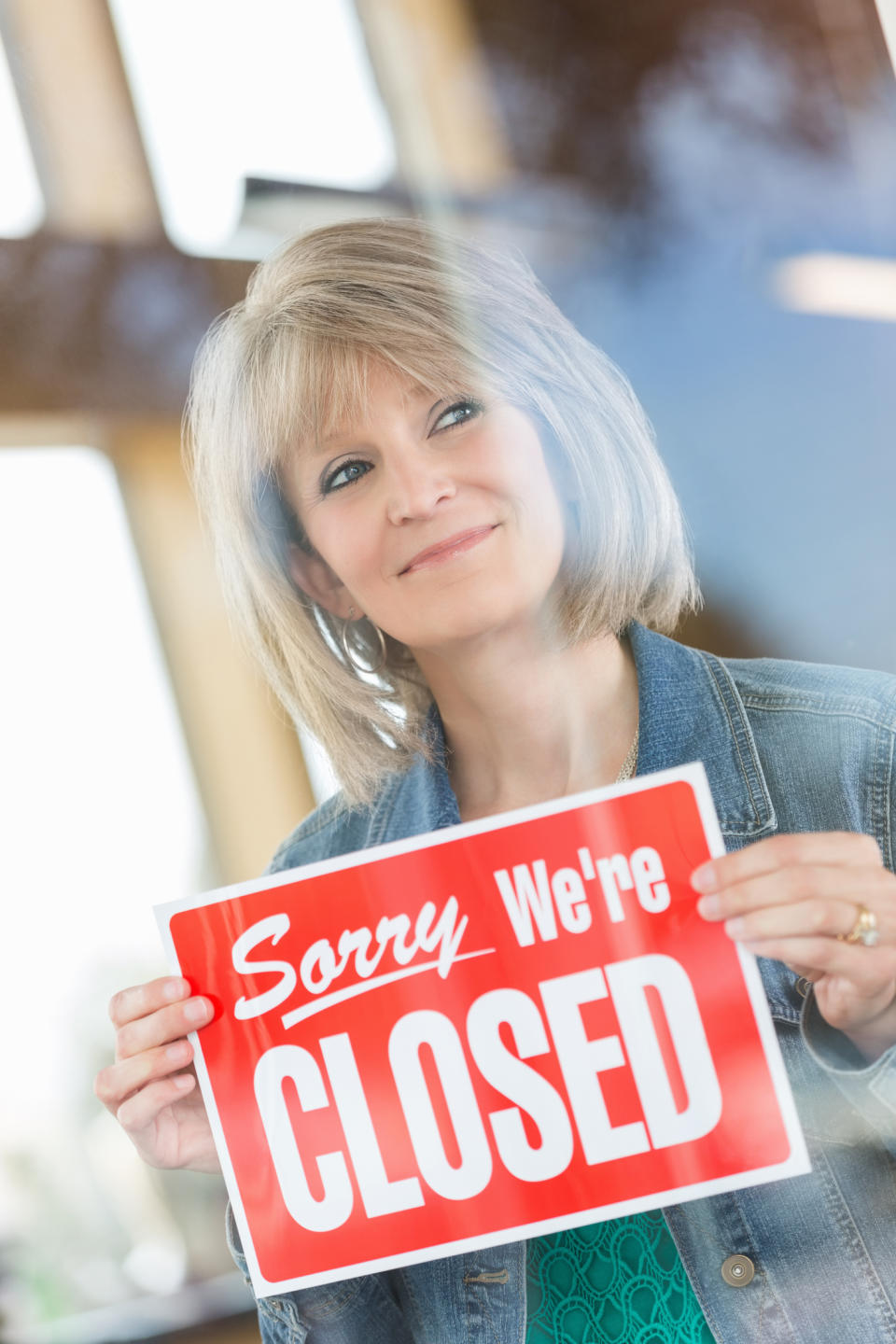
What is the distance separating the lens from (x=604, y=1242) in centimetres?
67

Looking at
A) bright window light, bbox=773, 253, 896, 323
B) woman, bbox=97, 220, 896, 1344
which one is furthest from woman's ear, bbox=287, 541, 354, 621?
bright window light, bbox=773, 253, 896, 323

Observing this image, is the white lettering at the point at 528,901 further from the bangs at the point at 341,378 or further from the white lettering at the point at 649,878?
the bangs at the point at 341,378

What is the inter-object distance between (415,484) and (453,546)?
5 cm

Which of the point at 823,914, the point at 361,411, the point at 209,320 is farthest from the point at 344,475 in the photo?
the point at 823,914

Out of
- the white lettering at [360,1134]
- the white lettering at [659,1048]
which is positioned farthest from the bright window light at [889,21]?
the white lettering at [360,1134]

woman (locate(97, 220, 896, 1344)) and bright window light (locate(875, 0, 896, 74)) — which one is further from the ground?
bright window light (locate(875, 0, 896, 74))

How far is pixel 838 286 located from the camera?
70 centimetres

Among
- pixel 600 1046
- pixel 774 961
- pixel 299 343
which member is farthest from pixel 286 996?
pixel 299 343

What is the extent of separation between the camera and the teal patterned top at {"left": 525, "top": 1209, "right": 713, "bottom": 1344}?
2.17 feet

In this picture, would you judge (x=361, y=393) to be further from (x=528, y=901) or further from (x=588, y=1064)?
(x=588, y=1064)

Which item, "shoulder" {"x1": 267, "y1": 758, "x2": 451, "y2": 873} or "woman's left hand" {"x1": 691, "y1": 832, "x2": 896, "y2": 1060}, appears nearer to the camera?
A: "woman's left hand" {"x1": 691, "y1": 832, "x2": 896, "y2": 1060}

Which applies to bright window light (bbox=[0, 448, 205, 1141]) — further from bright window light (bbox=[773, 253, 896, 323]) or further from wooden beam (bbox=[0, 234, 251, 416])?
bright window light (bbox=[773, 253, 896, 323])

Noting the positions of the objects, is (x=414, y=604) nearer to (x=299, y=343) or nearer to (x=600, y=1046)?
(x=299, y=343)

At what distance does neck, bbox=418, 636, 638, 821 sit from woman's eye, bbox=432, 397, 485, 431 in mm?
143
